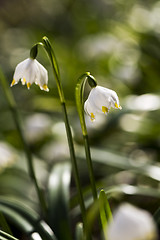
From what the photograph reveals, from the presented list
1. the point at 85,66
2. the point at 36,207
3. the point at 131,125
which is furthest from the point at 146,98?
the point at 85,66

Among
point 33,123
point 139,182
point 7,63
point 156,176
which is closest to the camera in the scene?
point 156,176

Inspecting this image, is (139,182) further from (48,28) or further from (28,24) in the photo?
(28,24)

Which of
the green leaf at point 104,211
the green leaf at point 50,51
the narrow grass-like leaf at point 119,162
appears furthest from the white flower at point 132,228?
the narrow grass-like leaf at point 119,162

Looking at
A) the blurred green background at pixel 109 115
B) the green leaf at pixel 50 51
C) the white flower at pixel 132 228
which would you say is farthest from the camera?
the blurred green background at pixel 109 115

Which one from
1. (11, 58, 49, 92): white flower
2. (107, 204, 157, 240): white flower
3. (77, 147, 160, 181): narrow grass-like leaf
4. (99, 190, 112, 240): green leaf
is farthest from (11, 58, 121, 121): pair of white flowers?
(77, 147, 160, 181): narrow grass-like leaf

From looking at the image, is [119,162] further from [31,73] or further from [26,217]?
[31,73]

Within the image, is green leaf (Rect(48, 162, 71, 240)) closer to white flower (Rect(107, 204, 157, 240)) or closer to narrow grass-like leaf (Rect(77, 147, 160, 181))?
narrow grass-like leaf (Rect(77, 147, 160, 181))

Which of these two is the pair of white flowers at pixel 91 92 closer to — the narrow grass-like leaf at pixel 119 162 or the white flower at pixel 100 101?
the white flower at pixel 100 101
